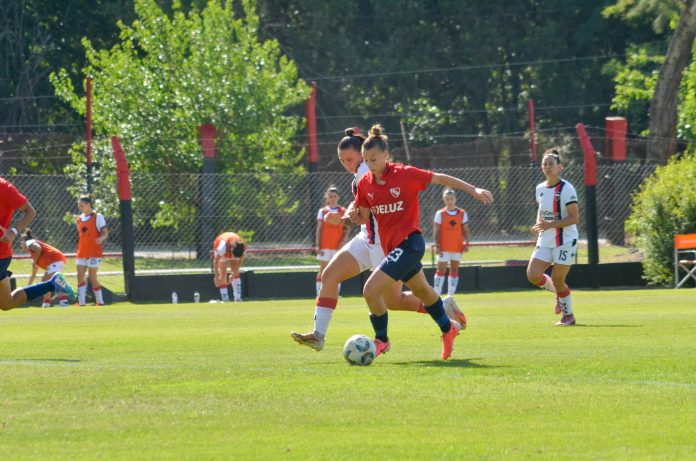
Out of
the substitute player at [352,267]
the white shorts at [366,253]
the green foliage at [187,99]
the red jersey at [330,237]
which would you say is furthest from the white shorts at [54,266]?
the white shorts at [366,253]

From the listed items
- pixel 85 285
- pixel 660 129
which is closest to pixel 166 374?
pixel 85 285

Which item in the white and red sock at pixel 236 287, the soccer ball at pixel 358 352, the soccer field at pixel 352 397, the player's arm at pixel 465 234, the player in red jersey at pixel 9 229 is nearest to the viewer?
the soccer field at pixel 352 397

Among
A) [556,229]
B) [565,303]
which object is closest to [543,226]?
[556,229]

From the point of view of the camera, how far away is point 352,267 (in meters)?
10.2

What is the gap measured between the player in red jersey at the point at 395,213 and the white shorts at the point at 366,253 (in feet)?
0.93

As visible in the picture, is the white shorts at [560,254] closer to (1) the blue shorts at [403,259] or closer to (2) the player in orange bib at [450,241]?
(1) the blue shorts at [403,259]

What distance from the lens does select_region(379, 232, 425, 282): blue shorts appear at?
9586 mm

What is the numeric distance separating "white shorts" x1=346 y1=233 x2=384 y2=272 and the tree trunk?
2077 cm

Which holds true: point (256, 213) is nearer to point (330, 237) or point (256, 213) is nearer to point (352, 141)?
point (330, 237)

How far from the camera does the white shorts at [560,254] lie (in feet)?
46.5

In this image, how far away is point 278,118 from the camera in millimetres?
34812

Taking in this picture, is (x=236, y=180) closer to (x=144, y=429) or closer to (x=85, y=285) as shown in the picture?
(x=85, y=285)

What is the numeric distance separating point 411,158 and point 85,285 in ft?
67.7

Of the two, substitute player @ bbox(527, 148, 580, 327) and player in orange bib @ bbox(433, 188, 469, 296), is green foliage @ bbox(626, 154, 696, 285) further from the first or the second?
substitute player @ bbox(527, 148, 580, 327)
